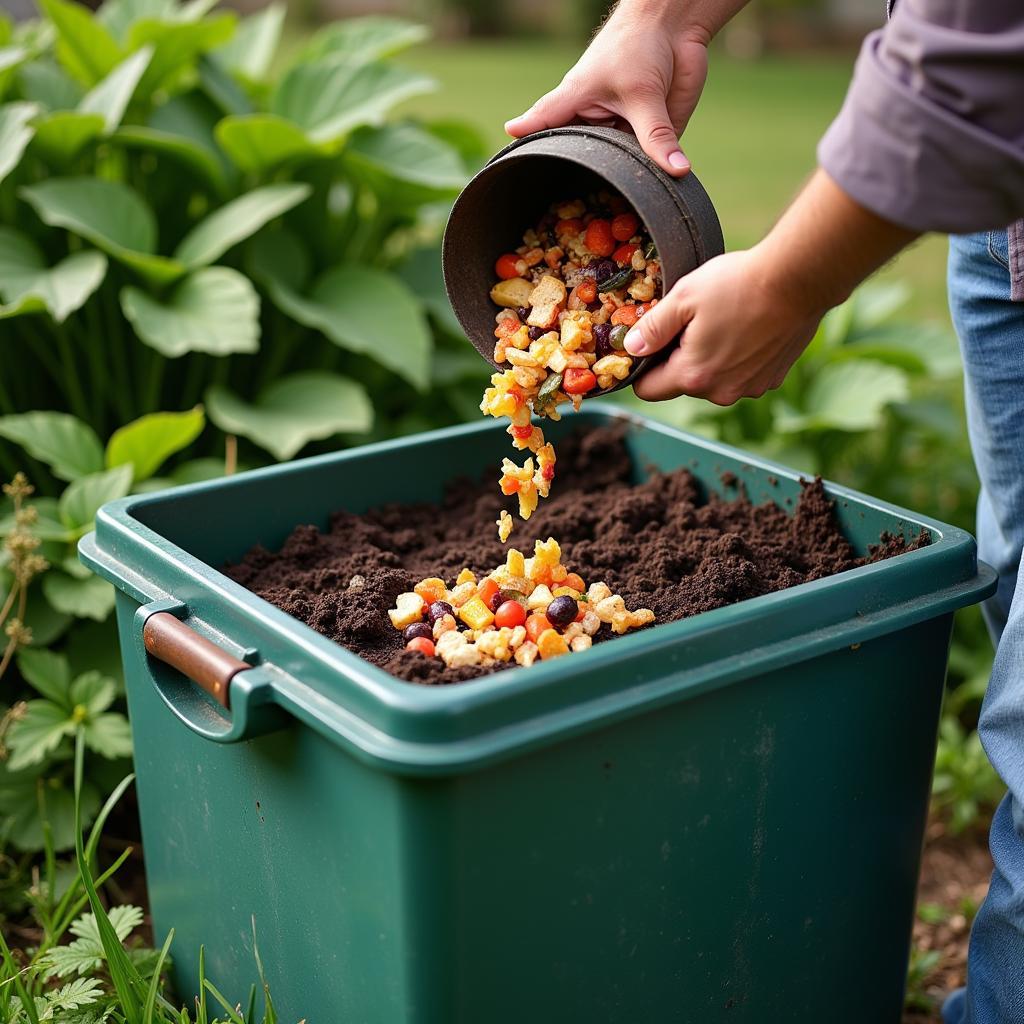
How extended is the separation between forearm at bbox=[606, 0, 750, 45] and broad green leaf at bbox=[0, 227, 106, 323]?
1.16 metres

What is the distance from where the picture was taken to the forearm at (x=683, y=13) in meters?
1.68

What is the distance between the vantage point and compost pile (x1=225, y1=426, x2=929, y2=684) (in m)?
1.58

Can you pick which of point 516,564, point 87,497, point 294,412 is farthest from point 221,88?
point 516,564

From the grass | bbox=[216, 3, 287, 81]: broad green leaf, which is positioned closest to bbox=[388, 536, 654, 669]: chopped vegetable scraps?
bbox=[216, 3, 287, 81]: broad green leaf

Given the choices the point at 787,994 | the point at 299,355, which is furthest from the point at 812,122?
the point at 787,994

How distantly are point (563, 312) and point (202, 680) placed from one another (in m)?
0.63

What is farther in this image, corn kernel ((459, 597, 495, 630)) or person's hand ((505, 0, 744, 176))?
person's hand ((505, 0, 744, 176))

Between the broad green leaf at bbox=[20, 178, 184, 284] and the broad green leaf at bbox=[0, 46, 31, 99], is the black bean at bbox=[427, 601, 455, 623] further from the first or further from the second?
the broad green leaf at bbox=[0, 46, 31, 99]

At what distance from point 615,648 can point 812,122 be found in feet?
27.1

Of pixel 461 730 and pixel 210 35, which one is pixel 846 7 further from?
pixel 461 730

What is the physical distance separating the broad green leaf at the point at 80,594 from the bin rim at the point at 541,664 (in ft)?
1.61

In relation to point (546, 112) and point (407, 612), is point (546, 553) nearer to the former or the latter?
point (407, 612)

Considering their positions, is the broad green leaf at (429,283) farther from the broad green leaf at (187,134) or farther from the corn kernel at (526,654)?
the corn kernel at (526,654)

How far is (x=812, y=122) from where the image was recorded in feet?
28.9
